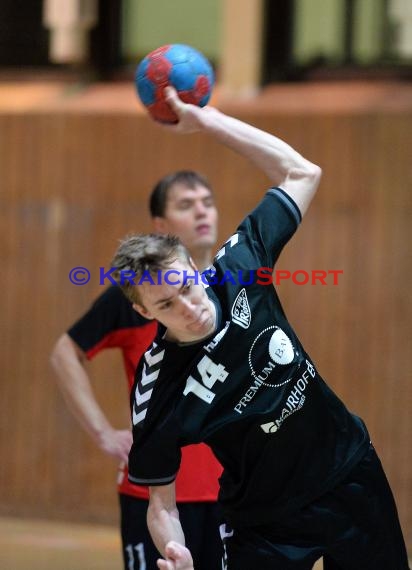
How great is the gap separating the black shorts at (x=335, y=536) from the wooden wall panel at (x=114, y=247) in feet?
11.5

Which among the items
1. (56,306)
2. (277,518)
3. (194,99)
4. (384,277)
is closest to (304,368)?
(277,518)

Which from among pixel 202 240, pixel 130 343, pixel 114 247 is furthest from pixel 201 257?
pixel 114 247

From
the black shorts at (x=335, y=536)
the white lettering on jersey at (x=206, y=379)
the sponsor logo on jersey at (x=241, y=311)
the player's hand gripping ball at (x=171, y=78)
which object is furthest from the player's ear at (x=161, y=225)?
the black shorts at (x=335, y=536)

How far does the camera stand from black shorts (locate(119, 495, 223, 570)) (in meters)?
4.25

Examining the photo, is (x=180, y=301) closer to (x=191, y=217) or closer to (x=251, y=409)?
(x=251, y=409)

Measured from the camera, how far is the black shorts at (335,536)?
338 cm

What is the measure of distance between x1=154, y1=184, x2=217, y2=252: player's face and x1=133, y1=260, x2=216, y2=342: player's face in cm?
128

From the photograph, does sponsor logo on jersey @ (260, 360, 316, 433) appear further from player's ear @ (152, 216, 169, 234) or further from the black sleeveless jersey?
player's ear @ (152, 216, 169, 234)

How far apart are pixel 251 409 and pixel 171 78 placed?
1268 mm

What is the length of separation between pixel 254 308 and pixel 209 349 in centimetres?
22

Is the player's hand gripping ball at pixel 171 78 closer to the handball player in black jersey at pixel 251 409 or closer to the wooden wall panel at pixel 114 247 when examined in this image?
the handball player in black jersey at pixel 251 409

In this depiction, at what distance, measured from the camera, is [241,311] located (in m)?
3.35

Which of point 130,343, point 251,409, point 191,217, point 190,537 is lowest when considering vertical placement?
point 190,537

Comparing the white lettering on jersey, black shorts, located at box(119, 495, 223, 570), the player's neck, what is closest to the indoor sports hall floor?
black shorts, located at box(119, 495, 223, 570)
